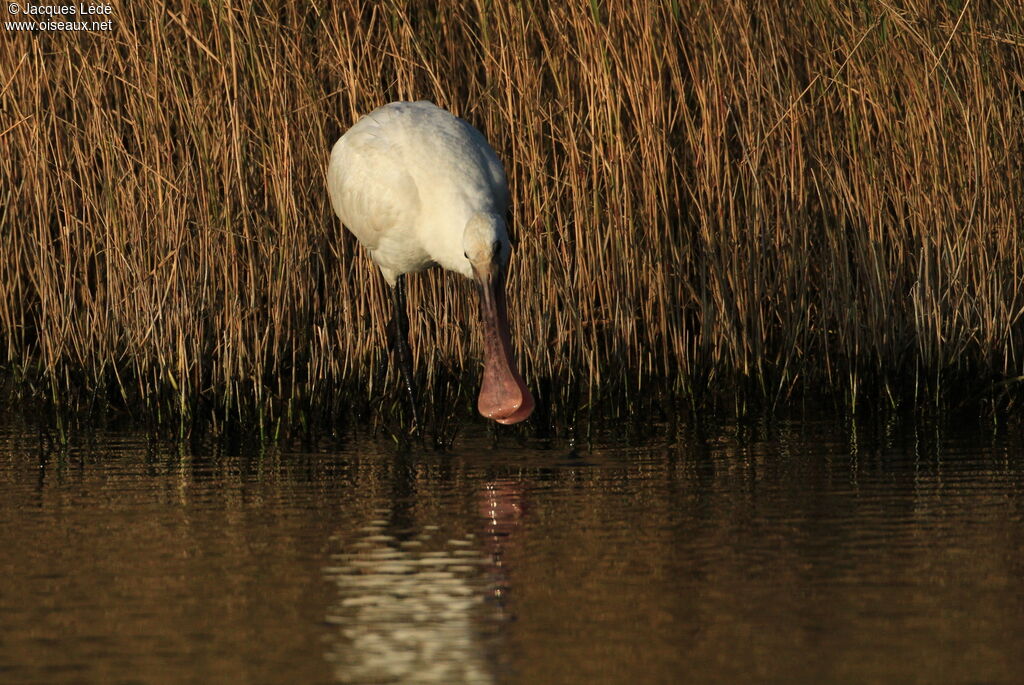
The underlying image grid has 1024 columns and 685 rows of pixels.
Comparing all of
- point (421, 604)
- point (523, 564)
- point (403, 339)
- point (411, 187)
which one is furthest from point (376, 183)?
point (421, 604)

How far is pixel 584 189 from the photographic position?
8844 mm

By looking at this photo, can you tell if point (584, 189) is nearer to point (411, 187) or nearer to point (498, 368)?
point (411, 187)

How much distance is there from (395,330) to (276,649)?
4.42 metres

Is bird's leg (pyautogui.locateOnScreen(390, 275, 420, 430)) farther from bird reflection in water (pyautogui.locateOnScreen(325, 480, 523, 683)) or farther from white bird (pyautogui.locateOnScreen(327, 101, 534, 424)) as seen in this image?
bird reflection in water (pyautogui.locateOnScreen(325, 480, 523, 683))

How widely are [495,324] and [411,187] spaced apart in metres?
1.07

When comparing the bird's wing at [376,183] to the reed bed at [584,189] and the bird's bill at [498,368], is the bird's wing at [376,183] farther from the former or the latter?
the bird's bill at [498,368]

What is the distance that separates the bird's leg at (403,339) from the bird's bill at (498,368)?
668mm

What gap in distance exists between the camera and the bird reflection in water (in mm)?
4344

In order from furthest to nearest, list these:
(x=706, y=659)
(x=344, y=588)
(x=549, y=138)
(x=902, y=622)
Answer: (x=549, y=138) < (x=344, y=588) < (x=902, y=622) < (x=706, y=659)

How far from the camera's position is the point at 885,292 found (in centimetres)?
876

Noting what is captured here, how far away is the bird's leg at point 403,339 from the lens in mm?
8430

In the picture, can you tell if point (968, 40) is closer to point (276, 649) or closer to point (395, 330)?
point (395, 330)

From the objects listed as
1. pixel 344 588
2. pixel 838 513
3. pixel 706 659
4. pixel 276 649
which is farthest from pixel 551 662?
pixel 838 513

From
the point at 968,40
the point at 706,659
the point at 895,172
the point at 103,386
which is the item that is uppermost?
the point at 968,40
